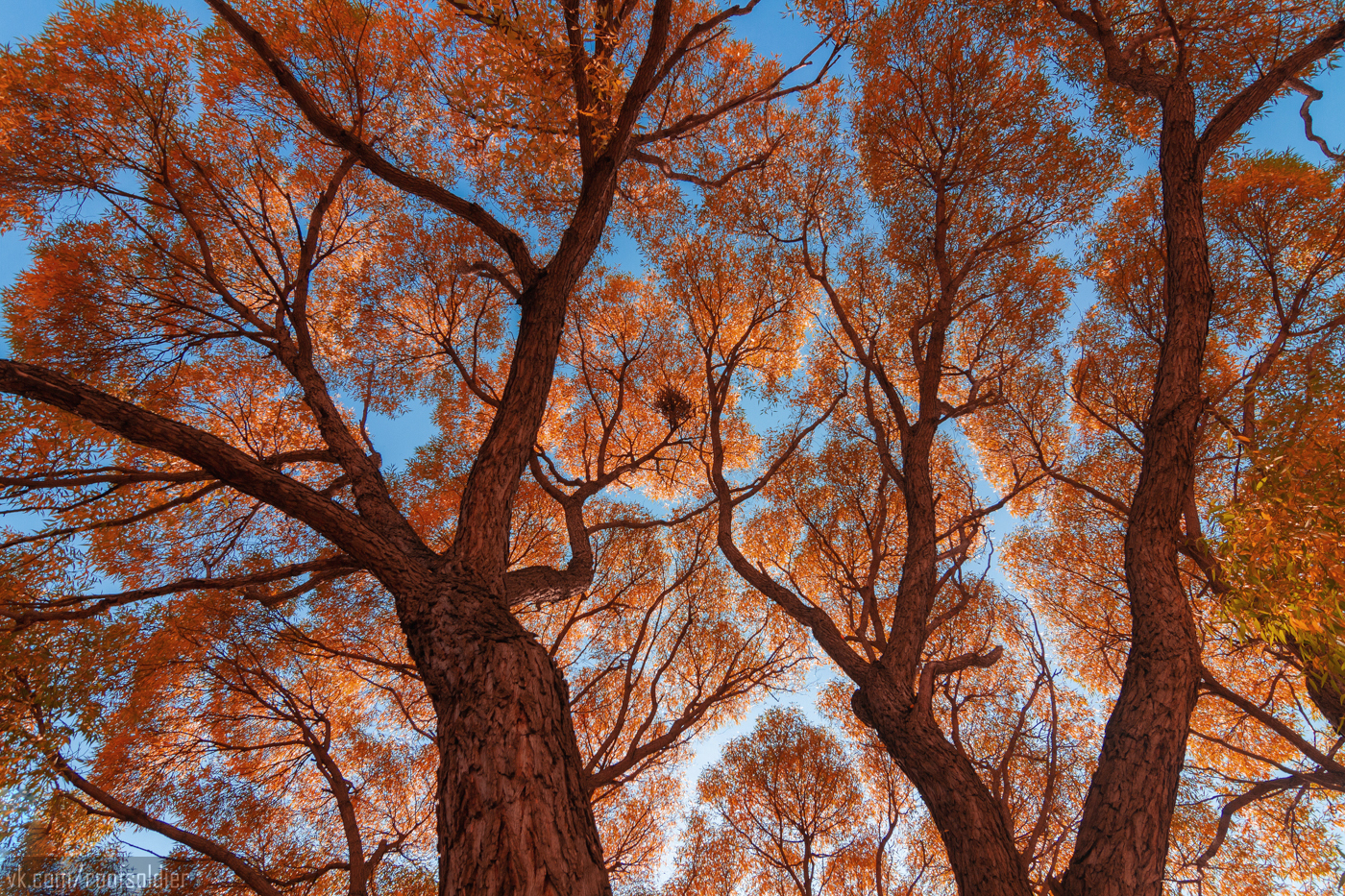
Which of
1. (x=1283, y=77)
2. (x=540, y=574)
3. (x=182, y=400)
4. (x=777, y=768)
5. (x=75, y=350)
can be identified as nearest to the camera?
(x=1283, y=77)

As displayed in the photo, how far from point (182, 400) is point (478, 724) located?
7417mm

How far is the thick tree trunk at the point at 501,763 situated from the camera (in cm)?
207

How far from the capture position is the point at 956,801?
370cm

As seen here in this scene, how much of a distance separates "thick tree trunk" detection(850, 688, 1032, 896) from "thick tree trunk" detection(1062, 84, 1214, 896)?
39 centimetres

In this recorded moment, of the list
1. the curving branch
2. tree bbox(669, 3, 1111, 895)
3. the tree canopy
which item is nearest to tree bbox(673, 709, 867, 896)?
the tree canopy

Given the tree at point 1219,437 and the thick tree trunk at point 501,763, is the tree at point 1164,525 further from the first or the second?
the thick tree trunk at point 501,763

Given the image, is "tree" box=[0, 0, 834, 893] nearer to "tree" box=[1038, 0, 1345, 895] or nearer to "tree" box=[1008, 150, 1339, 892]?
"tree" box=[1038, 0, 1345, 895]

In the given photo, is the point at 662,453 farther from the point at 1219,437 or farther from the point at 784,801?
the point at 1219,437

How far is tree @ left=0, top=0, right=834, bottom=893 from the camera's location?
2.79 m

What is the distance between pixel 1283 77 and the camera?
4.63 metres

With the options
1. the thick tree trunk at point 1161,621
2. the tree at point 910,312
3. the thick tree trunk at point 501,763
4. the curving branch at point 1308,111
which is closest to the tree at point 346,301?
the thick tree trunk at point 501,763

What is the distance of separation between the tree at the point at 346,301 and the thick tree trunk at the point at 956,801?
2826mm

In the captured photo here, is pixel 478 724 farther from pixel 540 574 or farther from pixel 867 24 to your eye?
pixel 867 24

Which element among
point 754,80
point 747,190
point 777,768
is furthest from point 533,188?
point 777,768
